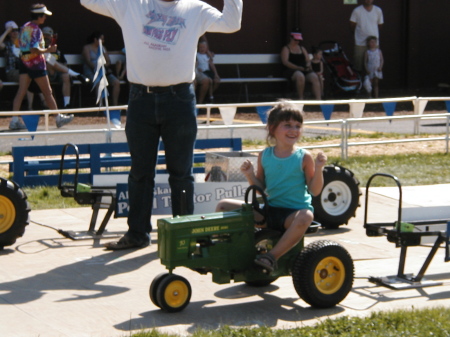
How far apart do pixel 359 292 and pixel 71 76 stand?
42.5 ft

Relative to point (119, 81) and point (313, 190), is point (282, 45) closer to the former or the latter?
point (119, 81)

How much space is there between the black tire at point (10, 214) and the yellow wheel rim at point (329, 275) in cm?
261

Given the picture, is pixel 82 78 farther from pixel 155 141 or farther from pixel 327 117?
pixel 155 141

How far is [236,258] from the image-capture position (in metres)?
5.91

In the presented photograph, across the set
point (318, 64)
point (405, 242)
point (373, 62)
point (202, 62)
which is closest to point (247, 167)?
point (405, 242)

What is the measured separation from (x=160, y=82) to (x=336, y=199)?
2019 millimetres

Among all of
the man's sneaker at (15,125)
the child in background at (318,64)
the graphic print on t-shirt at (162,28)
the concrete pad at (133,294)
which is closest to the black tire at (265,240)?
the concrete pad at (133,294)

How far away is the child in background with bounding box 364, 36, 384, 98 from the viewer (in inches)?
855

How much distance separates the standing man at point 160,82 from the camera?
7109mm

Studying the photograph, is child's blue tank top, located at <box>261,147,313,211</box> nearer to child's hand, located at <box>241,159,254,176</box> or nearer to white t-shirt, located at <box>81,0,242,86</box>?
child's hand, located at <box>241,159,254,176</box>

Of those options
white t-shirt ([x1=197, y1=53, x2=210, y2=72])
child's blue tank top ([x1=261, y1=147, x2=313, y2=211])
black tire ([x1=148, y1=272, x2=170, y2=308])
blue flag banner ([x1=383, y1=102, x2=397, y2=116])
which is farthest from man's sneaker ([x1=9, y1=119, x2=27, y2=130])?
black tire ([x1=148, y1=272, x2=170, y2=308])

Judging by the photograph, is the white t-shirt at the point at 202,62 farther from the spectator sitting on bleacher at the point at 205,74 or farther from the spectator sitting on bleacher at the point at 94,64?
the spectator sitting on bleacher at the point at 94,64

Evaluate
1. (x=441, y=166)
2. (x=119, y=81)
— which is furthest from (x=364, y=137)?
(x=119, y=81)

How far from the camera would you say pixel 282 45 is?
72.5 feet
